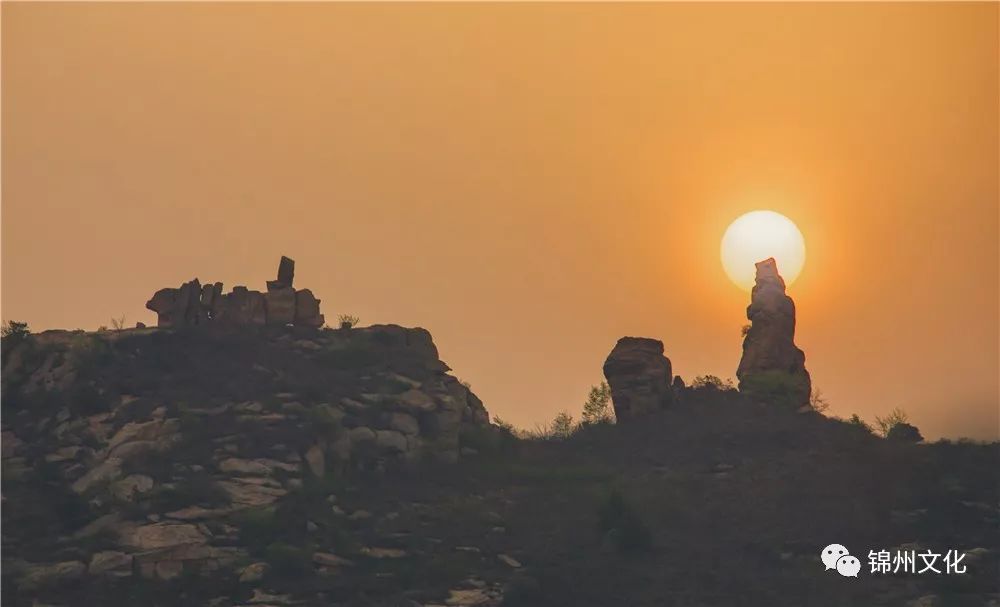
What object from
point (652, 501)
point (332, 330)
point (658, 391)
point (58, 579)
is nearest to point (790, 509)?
point (652, 501)

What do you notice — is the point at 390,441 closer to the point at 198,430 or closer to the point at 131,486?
the point at 198,430

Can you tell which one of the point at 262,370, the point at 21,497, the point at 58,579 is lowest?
the point at 58,579

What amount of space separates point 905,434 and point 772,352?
7.85 meters

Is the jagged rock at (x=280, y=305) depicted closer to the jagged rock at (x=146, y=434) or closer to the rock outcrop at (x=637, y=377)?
the jagged rock at (x=146, y=434)

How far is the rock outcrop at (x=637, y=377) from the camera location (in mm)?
70438

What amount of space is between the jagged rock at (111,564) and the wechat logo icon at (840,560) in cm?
2403

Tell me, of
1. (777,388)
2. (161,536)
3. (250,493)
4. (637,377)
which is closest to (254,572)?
(161,536)

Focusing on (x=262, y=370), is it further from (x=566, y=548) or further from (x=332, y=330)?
(x=566, y=548)

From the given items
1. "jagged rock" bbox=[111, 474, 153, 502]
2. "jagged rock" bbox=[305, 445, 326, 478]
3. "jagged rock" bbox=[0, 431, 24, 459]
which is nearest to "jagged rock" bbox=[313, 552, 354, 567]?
"jagged rock" bbox=[305, 445, 326, 478]

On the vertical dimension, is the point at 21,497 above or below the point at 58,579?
above

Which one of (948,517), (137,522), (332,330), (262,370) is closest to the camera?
(137,522)

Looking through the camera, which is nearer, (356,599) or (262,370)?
(356,599)

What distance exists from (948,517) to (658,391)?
18.2 metres

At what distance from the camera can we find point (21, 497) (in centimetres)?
5400
